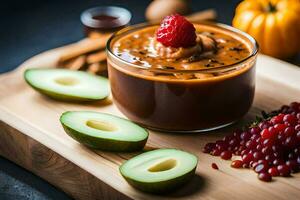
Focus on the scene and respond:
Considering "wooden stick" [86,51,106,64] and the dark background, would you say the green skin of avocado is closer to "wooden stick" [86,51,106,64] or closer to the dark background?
"wooden stick" [86,51,106,64]

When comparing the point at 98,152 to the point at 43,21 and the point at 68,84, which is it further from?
the point at 43,21

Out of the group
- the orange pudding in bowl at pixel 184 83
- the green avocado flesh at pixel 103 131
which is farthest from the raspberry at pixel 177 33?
the green avocado flesh at pixel 103 131

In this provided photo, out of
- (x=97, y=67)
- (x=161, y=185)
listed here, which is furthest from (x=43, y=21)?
(x=161, y=185)

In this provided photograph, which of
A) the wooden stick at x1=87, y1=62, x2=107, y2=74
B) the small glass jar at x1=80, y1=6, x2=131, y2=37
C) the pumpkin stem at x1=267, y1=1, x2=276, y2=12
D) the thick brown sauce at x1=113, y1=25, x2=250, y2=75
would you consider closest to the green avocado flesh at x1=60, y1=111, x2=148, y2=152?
the thick brown sauce at x1=113, y1=25, x2=250, y2=75

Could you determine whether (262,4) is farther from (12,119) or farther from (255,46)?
(12,119)

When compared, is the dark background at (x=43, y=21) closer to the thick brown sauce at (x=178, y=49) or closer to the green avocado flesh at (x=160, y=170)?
the thick brown sauce at (x=178, y=49)

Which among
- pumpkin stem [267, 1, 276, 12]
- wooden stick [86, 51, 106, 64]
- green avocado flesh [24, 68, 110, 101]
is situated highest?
pumpkin stem [267, 1, 276, 12]

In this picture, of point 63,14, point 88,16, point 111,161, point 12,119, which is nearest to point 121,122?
point 111,161
